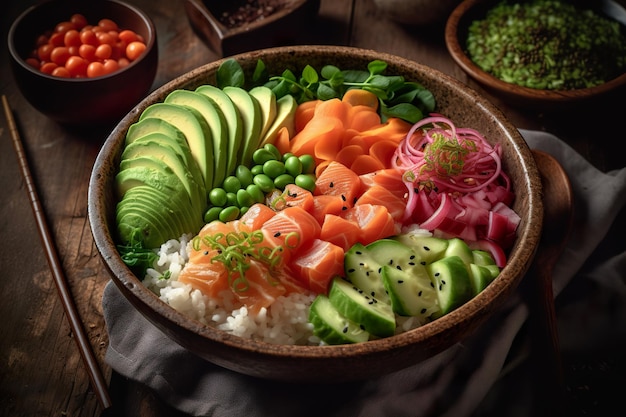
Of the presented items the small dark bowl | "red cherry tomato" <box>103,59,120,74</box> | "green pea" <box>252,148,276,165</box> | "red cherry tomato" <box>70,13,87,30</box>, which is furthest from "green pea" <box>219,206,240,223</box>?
"red cherry tomato" <box>70,13,87,30</box>

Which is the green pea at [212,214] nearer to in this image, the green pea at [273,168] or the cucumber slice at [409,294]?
the green pea at [273,168]

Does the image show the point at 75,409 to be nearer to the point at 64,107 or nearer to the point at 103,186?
the point at 103,186

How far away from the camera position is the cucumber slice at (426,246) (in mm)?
2520

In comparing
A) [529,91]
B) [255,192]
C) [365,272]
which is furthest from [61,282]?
[529,91]

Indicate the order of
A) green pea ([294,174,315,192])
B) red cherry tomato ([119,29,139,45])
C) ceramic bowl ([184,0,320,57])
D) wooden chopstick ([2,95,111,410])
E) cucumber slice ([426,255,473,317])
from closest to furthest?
cucumber slice ([426,255,473,317]) → wooden chopstick ([2,95,111,410]) → green pea ([294,174,315,192]) → red cherry tomato ([119,29,139,45]) → ceramic bowl ([184,0,320,57])

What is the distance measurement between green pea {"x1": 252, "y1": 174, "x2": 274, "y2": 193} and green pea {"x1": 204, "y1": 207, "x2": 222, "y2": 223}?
203 mm

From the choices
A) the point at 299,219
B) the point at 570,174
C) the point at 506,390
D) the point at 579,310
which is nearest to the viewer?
the point at 299,219

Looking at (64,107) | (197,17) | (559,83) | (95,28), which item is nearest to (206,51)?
(197,17)

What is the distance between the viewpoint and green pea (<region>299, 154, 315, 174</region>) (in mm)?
2855

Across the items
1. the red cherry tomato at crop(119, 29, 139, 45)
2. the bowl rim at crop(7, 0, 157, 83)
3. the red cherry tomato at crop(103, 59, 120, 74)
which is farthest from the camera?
the red cherry tomato at crop(119, 29, 139, 45)

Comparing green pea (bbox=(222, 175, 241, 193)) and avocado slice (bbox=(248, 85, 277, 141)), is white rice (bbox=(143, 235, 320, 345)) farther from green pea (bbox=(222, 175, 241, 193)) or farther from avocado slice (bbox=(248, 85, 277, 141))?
avocado slice (bbox=(248, 85, 277, 141))

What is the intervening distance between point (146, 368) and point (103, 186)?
0.75 meters

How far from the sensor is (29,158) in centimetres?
341

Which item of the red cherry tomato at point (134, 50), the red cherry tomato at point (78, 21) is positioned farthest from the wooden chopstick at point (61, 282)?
the red cherry tomato at point (134, 50)
